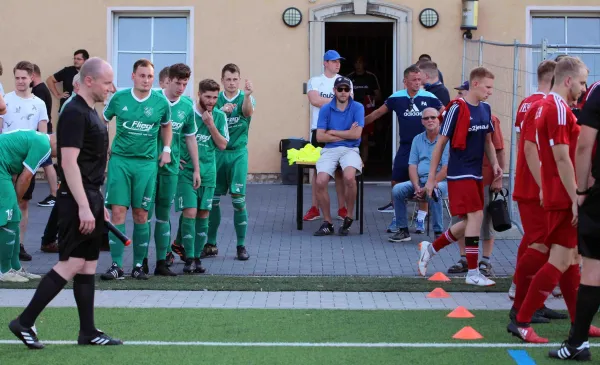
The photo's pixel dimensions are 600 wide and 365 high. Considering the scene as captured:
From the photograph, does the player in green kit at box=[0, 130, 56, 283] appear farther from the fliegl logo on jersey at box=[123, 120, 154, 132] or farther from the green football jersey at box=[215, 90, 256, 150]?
the green football jersey at box=[215, 90, 256, 150]

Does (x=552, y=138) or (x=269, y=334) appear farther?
(x=269, y=334)

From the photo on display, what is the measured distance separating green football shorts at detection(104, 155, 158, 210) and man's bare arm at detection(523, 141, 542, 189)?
374 centimetres

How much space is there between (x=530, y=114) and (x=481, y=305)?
198 cm

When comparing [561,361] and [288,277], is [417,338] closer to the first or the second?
[561,361]

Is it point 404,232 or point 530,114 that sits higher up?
point 530,114

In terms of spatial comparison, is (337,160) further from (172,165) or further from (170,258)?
(172,165)

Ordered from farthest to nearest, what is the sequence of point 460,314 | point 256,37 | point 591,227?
point 256,37 → point 460,314 → point 591,227

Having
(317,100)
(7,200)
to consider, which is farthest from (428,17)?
(7,200)

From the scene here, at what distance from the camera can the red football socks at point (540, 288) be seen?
23.4 feet

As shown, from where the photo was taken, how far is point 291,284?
9.81m

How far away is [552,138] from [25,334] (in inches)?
144

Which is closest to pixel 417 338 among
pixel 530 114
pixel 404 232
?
pixel 530 114

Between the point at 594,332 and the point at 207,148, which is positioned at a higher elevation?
the point at 207,148

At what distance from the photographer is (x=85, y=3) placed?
17641 mm
